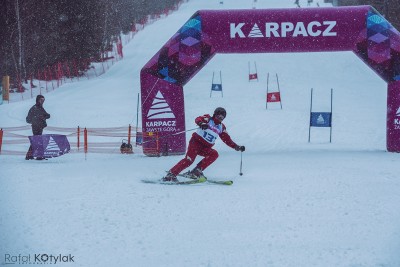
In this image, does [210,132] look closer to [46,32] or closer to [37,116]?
[37,116]

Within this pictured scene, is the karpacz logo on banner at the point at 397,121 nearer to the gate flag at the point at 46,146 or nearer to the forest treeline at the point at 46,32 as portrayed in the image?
the gate flag at the point at 46,146

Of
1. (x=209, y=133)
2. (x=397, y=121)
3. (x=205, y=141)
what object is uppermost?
(x=397, y=121)

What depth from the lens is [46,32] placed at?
35281mm

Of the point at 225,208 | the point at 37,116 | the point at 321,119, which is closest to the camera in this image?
the point at 225,208

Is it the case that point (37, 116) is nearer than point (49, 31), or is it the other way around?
point (37, 116)

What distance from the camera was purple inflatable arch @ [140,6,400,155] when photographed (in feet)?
42.9

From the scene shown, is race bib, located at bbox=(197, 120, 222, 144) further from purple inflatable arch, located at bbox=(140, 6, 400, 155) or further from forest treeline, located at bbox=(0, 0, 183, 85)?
forest treeline, located at bbox=(0, 0, 183, 85)

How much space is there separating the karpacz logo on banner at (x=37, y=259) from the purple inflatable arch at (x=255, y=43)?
331 inches

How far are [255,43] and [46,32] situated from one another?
84.2 feet

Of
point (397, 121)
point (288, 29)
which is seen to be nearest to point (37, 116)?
point (288, 29)

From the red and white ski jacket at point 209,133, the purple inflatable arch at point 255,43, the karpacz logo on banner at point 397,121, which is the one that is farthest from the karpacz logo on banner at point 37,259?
the karpacz logo on banner at point 397,121

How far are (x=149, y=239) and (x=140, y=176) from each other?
3.99 meters

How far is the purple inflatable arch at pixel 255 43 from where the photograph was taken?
515 inches

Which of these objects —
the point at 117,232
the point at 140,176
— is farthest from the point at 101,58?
the point at 117,232
